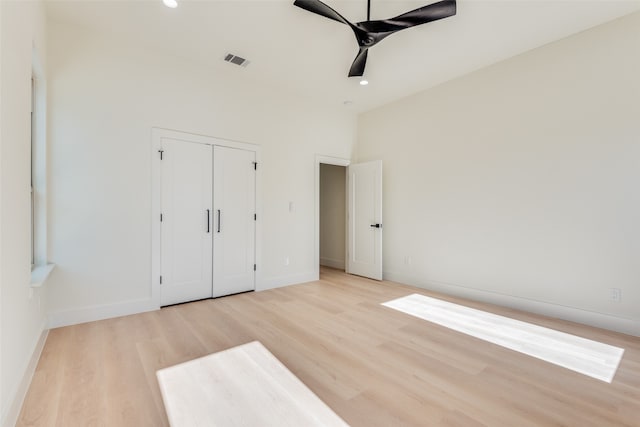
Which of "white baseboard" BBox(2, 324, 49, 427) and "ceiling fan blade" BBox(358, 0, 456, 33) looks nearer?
"white baseboard" BBox(2, 324, 49, 427)

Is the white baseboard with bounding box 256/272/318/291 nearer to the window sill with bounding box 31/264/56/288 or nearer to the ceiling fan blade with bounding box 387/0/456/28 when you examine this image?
the window sill with bounding box 31/264/56/288

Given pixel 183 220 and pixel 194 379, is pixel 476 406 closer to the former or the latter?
pixel 194 379

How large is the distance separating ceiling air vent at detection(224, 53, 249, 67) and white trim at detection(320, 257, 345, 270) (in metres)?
4.23

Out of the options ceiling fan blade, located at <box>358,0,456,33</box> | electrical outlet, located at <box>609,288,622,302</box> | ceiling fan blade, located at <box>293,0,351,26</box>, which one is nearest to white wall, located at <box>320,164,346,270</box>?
ceiling fan blade, located at <box>358,0,456,33</box>

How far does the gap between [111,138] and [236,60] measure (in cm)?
185

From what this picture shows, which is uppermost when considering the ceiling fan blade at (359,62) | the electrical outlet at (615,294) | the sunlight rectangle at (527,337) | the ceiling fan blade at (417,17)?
the ceiling fan blade at (417,17)

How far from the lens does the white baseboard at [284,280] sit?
4535 mm

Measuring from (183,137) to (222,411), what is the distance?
10.7 ft

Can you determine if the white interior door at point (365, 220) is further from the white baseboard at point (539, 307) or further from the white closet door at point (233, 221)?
the white closet door at point (233, 221)

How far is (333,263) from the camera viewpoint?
6562 mm

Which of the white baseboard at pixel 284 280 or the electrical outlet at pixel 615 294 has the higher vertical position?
the electrical outlet at pixel 615 294

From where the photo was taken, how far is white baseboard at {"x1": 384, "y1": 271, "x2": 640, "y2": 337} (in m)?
3.00

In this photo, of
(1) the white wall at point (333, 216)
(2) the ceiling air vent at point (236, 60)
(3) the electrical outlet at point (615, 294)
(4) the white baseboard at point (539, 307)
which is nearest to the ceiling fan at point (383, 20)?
(2) the ceiling air vent at point (236, 60)

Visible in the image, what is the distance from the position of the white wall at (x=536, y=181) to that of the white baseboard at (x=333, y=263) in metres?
1.66
